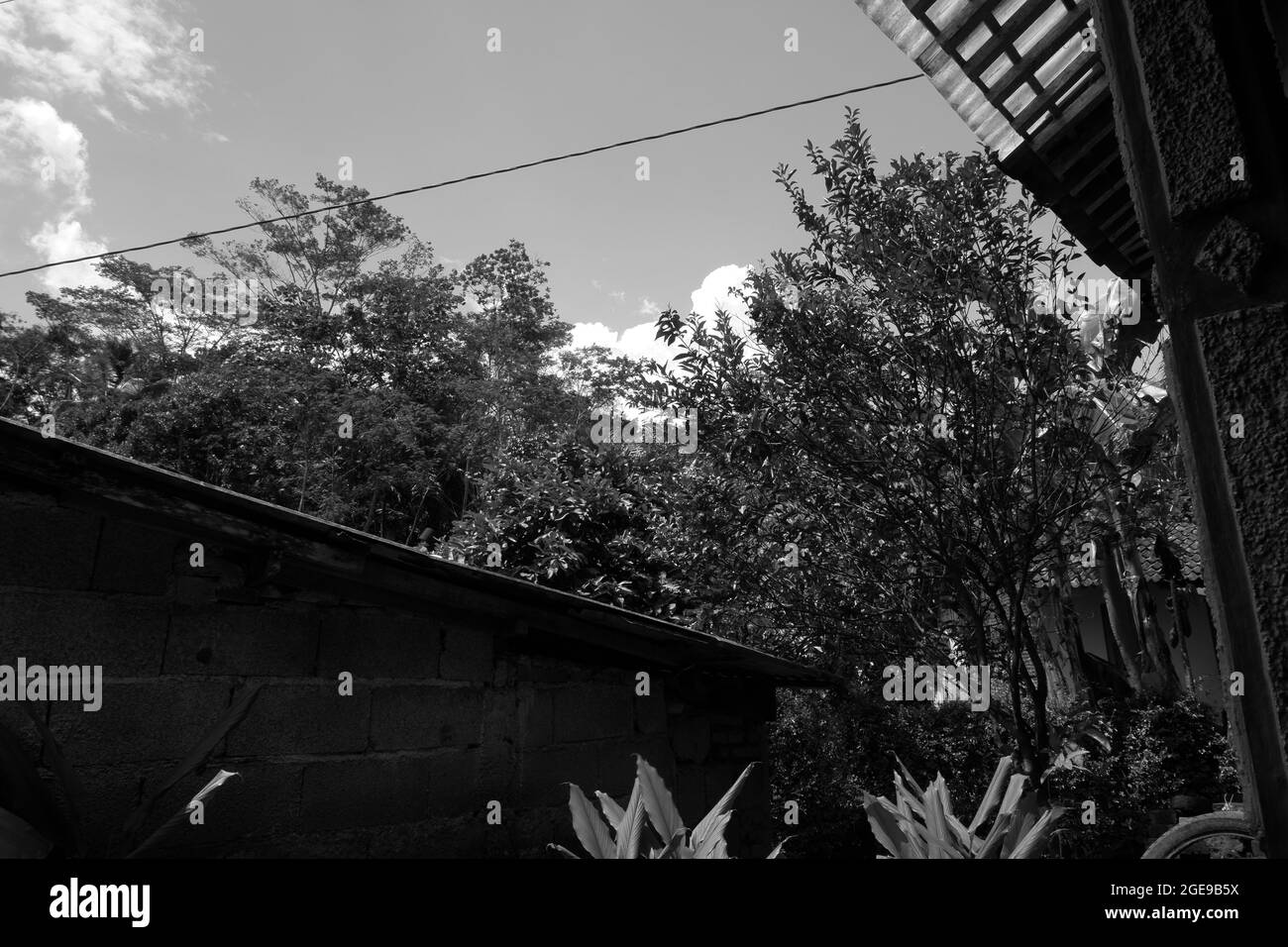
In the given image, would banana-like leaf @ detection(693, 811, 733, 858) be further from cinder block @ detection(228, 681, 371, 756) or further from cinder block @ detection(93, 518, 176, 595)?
cinder block @ detection(93, 518, 176, 595)

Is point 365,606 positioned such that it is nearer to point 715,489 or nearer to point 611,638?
point 611,638

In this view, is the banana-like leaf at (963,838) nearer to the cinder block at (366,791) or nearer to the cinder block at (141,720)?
the cinder block at (366,791)

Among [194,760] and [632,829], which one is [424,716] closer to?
[194,760]

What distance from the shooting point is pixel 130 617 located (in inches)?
152

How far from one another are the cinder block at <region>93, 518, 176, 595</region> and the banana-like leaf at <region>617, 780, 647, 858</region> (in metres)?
2.33

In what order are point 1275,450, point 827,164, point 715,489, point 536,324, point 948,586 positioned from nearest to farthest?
point 1275,450 → point 827,164 → point 948,586 → point 715,489 → point 536,324

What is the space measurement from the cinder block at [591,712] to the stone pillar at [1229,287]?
169 inches

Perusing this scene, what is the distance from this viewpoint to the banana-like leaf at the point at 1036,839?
3.63m

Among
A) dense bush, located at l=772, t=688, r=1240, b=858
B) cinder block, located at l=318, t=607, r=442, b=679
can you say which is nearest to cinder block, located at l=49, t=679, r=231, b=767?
cinder block, located at l=318, t=607, r=442, b=679

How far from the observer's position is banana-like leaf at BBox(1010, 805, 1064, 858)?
3.63 metres

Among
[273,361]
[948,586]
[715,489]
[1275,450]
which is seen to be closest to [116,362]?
[273,361]

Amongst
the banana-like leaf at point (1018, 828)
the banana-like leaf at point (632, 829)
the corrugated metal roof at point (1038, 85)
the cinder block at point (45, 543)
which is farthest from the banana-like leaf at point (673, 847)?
the corrugated metal roof at point (1038, 85)
